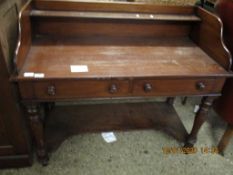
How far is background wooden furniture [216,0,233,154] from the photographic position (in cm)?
124

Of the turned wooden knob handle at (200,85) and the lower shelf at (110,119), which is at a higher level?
the turned wooden knob handle at (200,85)

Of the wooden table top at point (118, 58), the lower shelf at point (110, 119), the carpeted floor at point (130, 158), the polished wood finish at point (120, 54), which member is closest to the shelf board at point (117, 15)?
the polished wood finish at point (120, 54)

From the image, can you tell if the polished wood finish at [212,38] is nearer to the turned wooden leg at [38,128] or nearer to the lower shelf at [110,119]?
the lower shelf at [110,119]

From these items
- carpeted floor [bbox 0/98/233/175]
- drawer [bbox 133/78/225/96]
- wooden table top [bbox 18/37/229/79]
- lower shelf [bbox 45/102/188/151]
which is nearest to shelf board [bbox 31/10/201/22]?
wooden table top [bbox 18/37/229/79]

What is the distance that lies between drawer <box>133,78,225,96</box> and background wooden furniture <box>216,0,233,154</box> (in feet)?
0.78

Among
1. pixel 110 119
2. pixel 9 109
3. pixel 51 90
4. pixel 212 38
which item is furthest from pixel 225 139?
pixel 9 109

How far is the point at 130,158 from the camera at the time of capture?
147 cm

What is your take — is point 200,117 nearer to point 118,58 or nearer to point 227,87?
point 227,87

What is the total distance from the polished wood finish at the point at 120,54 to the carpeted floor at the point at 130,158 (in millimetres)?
137

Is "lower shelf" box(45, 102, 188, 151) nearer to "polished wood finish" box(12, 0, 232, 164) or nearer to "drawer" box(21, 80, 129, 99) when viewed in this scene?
"polished wood finish" box(12, 0, 232, 164)

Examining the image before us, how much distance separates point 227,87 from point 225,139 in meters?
0.39

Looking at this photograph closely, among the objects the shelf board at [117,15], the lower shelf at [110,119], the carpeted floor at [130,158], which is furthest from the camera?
the lower shelf at [110,119]

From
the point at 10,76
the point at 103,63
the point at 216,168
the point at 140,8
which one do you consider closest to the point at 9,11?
the point at 10,76

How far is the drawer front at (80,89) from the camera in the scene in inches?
38.9
